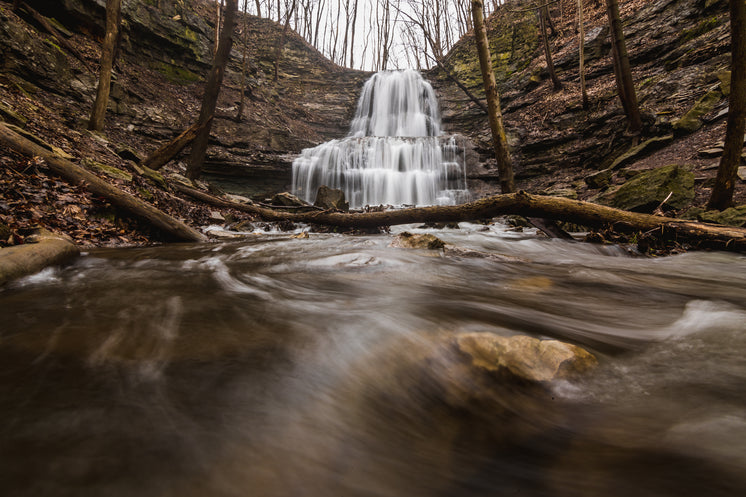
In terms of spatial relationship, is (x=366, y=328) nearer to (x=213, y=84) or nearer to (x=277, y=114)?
(x=213, y=84)

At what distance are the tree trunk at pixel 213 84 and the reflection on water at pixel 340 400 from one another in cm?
902

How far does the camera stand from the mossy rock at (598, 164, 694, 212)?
6180 mm

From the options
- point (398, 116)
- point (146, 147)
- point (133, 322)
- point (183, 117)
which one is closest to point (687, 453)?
point (133, 322)

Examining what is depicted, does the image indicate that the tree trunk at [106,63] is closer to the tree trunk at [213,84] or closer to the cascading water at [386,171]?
the tree trunk at [213,84]

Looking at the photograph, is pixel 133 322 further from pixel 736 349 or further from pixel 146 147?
pixel 146 147

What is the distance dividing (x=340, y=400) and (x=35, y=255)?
10.2 feet

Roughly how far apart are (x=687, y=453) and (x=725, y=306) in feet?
7.98

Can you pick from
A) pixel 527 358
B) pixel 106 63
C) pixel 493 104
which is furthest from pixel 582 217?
pixel 106 63

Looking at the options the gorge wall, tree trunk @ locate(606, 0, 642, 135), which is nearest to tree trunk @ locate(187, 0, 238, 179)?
the gorge wall

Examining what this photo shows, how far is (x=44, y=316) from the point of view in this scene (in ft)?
5.75

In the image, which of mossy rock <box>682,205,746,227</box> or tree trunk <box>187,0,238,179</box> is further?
tree trunk <box>187,0,238,179</box>

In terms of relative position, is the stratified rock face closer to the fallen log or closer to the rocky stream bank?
the fallen log

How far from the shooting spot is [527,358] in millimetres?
1416

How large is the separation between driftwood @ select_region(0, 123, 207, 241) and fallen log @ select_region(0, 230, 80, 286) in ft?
5.28
